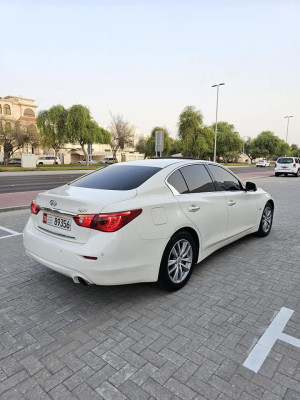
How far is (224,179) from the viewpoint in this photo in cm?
452

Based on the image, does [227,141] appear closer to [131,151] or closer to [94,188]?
[131,151]

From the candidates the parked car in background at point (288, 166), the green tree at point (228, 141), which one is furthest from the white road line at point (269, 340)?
the green tree at point (228, 141)

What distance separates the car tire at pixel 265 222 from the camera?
18.2 feet

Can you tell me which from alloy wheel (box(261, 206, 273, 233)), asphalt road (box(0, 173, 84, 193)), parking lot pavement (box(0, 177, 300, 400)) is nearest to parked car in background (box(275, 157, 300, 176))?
asphalt road (box(0, 173, 84, 193))

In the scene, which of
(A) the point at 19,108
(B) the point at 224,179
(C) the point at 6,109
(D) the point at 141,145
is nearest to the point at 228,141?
(D) the point at 141,145

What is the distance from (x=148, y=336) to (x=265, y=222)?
12.7ft

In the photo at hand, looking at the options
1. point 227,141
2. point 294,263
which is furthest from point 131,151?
point 294,263

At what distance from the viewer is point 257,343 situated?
101 inches

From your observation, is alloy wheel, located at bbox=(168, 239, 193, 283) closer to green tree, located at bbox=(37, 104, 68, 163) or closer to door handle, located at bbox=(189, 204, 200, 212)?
door handle, located at bbox=(189, 204, 200, 212)

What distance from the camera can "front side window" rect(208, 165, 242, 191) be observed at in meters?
4.35

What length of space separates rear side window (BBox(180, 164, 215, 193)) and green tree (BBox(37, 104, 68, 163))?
125 ft

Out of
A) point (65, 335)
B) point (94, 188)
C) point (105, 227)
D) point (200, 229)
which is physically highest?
point (94, 188)

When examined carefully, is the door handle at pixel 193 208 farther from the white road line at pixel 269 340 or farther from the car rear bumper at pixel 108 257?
the white road line at pixel 269 340

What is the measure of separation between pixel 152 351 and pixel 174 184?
185 cm
